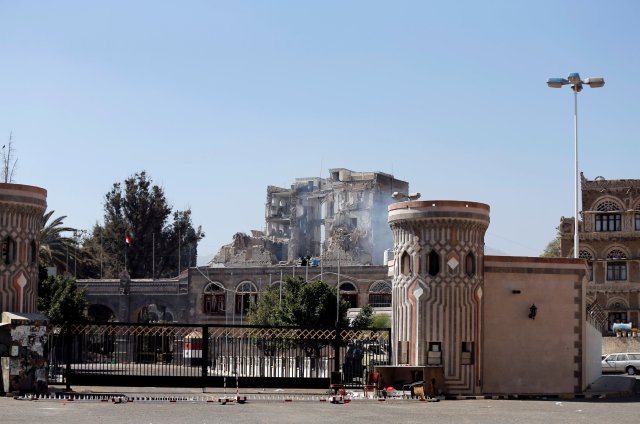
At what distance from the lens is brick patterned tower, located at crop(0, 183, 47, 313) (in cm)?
3170

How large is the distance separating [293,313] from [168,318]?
87.7ft

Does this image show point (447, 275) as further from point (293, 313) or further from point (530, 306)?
point (293, 313)

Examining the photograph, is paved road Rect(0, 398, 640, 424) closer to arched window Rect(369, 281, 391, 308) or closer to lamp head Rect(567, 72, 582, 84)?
lamp head Rect(567, 72, 582, 84)

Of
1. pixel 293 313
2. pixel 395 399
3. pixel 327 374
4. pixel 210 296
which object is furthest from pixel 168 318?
pixel 395 399

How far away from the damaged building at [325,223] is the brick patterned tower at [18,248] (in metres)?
56.8

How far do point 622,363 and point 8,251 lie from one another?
115 ft

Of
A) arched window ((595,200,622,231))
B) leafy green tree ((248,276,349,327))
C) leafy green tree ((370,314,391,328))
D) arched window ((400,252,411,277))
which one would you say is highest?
arched window ((595,200,622,231))

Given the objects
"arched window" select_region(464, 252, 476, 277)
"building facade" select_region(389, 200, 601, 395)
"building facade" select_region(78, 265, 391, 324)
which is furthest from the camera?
"building facade" select_region(78, 265, 391, 324)

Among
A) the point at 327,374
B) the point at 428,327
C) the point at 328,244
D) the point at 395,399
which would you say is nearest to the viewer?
the point at 395,399

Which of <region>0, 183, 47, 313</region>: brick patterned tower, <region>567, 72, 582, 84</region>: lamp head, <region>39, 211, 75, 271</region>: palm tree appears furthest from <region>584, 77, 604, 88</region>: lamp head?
<region>39, 211, 75, 271</region>: palm tree

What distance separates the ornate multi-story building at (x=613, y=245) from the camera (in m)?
77.7

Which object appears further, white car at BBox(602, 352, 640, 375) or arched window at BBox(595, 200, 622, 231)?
arched window at BBox(595, 200, 622, 231)

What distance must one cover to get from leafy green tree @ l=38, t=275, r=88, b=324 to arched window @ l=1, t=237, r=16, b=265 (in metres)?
24.8

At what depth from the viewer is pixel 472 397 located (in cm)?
3138
